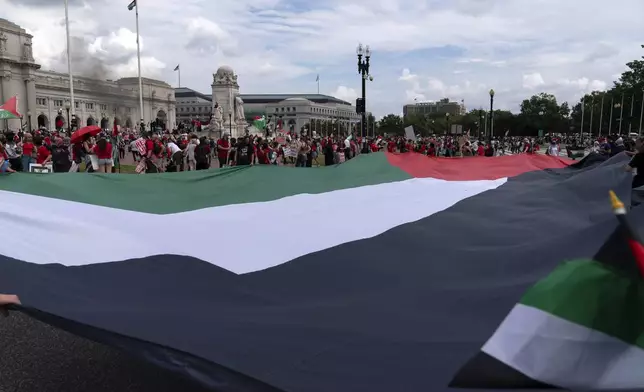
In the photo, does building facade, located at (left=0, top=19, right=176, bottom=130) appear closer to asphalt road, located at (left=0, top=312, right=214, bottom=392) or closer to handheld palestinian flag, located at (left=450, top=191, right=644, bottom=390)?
asphalt road, located at (left=0, top=312, right=214, bottom=392)

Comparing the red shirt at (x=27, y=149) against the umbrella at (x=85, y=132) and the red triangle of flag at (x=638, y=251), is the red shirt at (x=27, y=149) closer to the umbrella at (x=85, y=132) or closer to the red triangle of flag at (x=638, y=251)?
the umbrella at (x=85, y=132)

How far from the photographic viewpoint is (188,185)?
20.8 ft

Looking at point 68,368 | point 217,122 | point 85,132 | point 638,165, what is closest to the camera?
point 68,368

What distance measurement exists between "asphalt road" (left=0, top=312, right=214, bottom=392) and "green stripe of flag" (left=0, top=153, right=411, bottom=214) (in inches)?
52.9

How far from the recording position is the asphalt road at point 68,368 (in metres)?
3.81

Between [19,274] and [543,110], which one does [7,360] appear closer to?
[19,274]

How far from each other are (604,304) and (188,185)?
203 inches

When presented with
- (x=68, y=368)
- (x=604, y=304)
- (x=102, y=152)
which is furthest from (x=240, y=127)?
(x=604, y=304)

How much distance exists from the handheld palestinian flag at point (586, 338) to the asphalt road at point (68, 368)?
235 centimetres

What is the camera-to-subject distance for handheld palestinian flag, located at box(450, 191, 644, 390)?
6.17 feet

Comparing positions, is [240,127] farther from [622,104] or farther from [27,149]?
[27,149]

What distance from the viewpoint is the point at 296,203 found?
5434 millimetres

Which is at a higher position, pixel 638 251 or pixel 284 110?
pixel 284 110

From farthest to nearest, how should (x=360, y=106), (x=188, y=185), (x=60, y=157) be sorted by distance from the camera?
(x=360, y=106) → (x=60, y=157) → (x=188, y=185)
